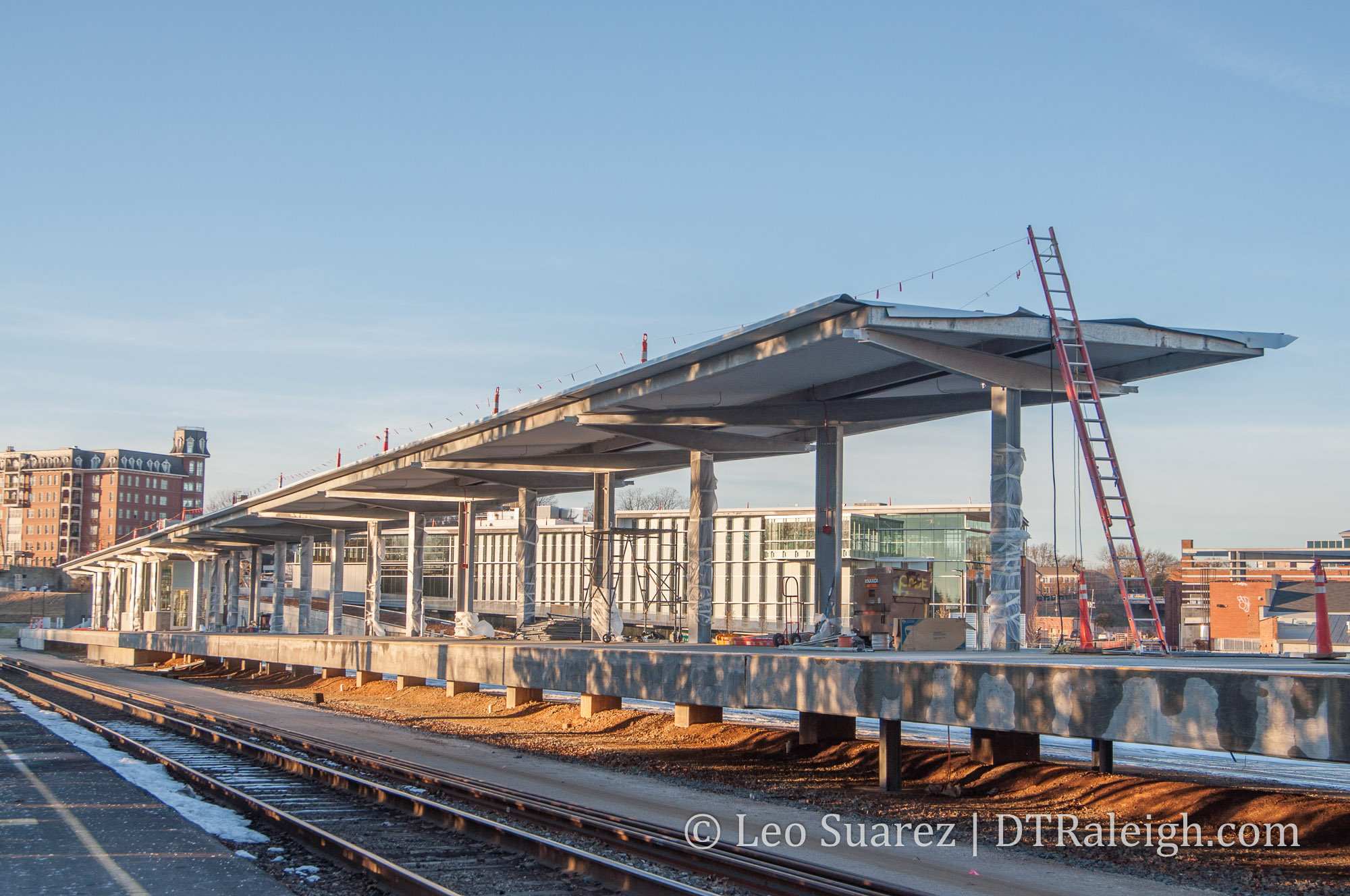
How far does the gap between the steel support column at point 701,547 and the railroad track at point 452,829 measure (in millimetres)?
14523

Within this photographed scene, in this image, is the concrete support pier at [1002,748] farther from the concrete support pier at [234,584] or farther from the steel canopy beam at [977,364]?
the concrete support pier at [234,584]

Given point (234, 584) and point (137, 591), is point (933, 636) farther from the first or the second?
point (137, 591)

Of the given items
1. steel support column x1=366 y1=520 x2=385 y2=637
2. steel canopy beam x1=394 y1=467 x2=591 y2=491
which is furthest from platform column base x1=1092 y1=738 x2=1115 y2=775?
steel support column x1=366 y1=520 x2=385 y2=637

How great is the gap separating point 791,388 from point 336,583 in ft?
174

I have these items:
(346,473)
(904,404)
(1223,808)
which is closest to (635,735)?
(904,404)

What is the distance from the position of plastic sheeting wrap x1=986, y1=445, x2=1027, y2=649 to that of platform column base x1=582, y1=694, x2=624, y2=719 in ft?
30.6

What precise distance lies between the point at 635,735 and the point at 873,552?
6471 cm

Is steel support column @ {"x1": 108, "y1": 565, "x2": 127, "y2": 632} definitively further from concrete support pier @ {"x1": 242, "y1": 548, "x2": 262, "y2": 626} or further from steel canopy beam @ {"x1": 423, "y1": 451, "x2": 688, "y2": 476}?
steel canopy beam @ {"x1": 423, "y1": 451, "x2": 688, "y2": 476}

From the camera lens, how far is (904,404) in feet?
105

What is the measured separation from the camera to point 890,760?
687 inches

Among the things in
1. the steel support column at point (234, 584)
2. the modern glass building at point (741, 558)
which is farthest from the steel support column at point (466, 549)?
the steel support column at point (234, 584)

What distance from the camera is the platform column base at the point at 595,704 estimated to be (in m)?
29.1

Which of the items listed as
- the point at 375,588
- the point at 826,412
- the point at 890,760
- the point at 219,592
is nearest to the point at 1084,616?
the point at 890,760

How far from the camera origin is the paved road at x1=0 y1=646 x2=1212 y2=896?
454 inches
